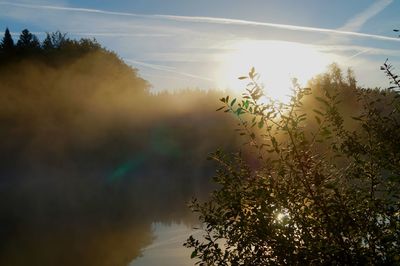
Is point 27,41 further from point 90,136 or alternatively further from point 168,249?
point 168,249

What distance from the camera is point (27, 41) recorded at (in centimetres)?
5066

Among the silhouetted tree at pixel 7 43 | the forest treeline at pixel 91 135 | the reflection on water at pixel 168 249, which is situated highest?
the silhouetted tree at pixel 7 43

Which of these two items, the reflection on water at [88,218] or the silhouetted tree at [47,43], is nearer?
the reflection on water at [88,218]

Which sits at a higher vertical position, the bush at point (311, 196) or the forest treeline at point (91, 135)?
the forest treeline at point (91, 135)

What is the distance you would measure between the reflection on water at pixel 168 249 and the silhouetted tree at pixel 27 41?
35357 millimetres

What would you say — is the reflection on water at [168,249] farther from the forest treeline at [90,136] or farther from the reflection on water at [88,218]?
the forest treeline at [90,136]

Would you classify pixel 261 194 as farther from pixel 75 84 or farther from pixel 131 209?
pixel 75 84

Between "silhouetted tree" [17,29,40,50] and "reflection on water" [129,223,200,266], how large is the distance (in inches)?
1392

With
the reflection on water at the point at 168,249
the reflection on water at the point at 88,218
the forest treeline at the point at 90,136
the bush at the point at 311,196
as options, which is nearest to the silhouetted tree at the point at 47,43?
the forest treeline at the point at 90,136

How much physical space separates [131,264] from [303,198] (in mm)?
11641

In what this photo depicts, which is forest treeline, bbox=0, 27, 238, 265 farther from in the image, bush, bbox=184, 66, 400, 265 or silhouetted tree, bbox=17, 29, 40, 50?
bush, bbox=184, 66, 400, 265

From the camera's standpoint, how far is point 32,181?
144ft

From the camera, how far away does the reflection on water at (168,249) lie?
13.9 metres

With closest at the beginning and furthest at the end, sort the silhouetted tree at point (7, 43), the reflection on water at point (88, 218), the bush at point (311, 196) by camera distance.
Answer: the bush at point (311, 196), the reflection on water at point (88, 218), the silhouetted tree at point (7, 43)
